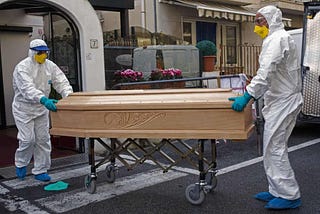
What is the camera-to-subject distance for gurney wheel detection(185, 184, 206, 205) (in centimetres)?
454

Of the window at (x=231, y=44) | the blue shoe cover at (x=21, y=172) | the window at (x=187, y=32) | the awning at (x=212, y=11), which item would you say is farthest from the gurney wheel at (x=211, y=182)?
the window at (x=231, y=44)

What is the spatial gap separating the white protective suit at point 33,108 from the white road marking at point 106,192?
89cm

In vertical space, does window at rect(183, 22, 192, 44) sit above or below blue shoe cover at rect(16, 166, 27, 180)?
above

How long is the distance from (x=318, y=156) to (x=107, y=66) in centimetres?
440

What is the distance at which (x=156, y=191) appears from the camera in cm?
517

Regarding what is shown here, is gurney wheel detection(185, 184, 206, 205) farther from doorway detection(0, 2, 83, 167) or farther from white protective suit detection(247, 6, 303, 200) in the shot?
doorway detection(0, 2, 83, 167)

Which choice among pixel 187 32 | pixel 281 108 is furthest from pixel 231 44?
pixel 281 108

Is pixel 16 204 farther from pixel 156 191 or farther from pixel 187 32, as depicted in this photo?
pixel 187 32

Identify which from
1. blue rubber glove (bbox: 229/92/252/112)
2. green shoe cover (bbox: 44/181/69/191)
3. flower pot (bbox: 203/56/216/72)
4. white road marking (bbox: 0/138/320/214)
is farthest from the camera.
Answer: flower pot (bbox: 203/56/216/72)

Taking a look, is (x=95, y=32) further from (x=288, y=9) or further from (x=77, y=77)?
(x=288, y=9)

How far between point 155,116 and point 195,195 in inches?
38.3

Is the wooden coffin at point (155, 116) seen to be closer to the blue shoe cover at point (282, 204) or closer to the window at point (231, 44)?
the blue shoe cover at point (282, 204)

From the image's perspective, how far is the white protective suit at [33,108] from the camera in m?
5.48

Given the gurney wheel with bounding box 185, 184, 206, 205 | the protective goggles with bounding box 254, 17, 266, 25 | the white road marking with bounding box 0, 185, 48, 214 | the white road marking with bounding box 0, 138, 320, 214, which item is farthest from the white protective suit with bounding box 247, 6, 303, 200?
the white road marking with bounding box 0, 185, 48, 214
